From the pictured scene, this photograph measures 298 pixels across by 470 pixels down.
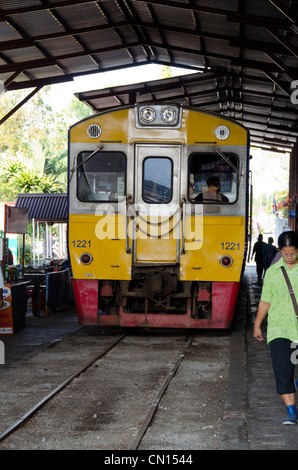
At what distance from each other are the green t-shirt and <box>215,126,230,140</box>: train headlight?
17.1 ft

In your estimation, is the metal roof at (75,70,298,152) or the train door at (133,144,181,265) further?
the metal roof at (75,70,298,152)

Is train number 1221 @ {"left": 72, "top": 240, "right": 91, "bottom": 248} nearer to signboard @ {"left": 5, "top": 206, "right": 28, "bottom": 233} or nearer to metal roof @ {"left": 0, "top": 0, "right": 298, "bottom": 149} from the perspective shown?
signboard @ {"left": 5, "top": 206, "right": 28, "bottom": 233}

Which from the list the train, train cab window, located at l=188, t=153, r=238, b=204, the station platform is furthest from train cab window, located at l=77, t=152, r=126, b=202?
the station platform

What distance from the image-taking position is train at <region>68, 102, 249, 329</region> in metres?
11.3

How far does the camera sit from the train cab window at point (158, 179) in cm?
1133

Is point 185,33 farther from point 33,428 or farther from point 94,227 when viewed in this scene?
point 33,428

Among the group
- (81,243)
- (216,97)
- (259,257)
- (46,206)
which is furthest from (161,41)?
(81,243)

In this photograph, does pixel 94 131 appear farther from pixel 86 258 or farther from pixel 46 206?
pixel 46 206

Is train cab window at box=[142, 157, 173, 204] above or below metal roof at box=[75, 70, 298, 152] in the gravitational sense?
below

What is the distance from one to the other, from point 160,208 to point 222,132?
157cm

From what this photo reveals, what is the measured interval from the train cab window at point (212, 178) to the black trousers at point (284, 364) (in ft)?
17.5

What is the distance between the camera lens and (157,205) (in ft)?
37.0

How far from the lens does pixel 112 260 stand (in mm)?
11305

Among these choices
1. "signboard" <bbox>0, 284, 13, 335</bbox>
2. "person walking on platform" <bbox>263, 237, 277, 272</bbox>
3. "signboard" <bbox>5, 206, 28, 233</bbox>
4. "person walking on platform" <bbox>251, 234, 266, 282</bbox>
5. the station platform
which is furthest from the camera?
"person walking on platform" <bbox>251, 234, 266, 282</bbox>
